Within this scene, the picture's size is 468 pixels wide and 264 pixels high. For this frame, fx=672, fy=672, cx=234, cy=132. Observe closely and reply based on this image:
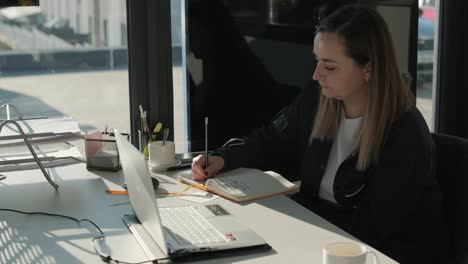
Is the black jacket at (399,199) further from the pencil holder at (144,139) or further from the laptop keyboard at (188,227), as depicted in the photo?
the pencil holder at (144,139)

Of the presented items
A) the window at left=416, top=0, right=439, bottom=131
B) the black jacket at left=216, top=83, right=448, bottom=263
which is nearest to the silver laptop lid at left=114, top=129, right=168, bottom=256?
the black jacket at left=216, top=83, right=448, bottom=263

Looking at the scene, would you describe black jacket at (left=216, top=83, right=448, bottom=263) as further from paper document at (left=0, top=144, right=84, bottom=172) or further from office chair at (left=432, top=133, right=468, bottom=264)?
paper document at (left=0, top=144, right=84, bottom=172)

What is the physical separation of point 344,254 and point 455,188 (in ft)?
2.52

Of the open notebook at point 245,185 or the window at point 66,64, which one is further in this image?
the window at point 66,64

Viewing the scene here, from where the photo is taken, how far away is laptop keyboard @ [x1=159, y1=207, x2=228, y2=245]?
1623 mm

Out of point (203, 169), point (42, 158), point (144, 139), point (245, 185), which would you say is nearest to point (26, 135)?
point (42, 158)

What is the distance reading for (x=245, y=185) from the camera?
83.0 inches

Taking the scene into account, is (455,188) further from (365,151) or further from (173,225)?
(173,225)

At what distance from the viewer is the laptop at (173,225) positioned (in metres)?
1.54

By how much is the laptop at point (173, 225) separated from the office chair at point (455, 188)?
66cm

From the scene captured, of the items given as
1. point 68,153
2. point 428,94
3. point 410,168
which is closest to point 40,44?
point 68,153

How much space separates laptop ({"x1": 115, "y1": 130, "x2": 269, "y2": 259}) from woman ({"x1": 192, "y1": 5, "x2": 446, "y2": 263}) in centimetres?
42

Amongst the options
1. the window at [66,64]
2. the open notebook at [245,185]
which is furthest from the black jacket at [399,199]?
the window at [66,64]

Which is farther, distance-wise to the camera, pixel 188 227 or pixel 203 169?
pixel 203 169
